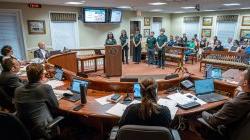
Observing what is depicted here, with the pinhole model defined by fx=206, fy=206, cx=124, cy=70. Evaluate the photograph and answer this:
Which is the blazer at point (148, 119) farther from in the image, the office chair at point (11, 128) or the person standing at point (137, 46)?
the person standing at point (137, 46)

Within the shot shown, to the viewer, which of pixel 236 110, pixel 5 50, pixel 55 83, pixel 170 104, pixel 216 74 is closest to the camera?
pixel 236 110

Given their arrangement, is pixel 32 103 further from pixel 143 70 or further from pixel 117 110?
pixel 143 70

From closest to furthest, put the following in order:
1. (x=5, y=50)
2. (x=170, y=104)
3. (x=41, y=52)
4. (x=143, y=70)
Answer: (x=170, y=104) < (x=5, y=50) < (x=41, y=52) < (x=143, y=70)

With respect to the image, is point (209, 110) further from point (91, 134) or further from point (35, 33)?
point (35, 33)

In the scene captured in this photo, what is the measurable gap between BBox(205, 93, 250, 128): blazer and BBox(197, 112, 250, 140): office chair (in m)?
0.04

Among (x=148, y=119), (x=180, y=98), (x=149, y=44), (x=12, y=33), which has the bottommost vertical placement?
(x=180, y=98)

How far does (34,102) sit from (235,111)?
1937mm

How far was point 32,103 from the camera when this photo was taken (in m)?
2.07

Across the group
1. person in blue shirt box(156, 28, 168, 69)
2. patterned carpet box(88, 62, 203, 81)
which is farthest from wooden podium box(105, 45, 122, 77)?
person in blue shirt box(156, 28, 168, 69)

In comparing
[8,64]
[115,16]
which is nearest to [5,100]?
[8,64]

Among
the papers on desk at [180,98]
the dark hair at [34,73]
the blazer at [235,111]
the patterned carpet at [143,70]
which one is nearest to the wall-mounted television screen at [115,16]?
the patterned carpet at [143,70]

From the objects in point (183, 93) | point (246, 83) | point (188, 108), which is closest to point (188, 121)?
point (183, 93)

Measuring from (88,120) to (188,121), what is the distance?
1.51 m

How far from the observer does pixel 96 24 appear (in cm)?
846
